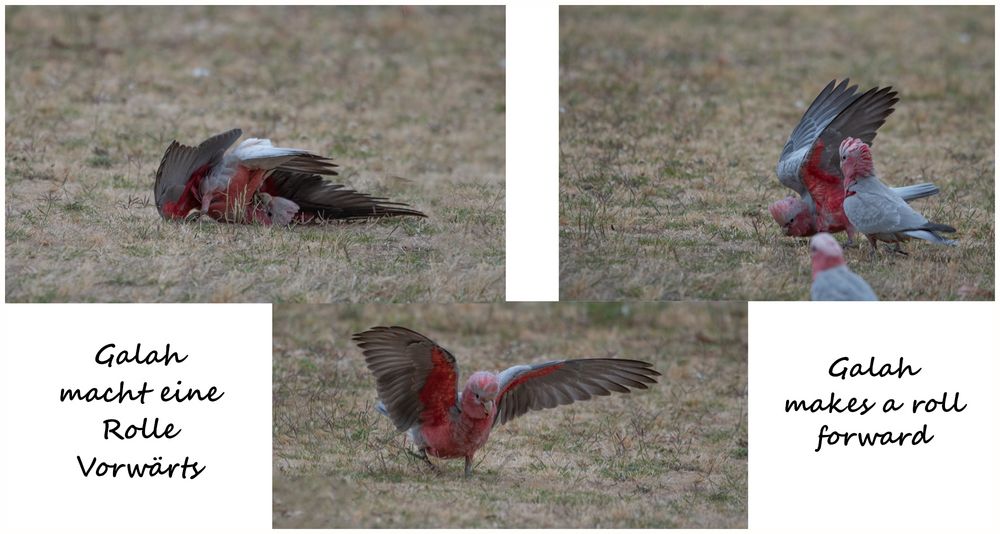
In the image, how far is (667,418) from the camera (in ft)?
25.9

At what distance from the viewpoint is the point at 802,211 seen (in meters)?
7.45

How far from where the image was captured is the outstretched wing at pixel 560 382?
6434 mm

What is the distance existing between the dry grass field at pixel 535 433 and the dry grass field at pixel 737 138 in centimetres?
108

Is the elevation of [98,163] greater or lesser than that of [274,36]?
lesser

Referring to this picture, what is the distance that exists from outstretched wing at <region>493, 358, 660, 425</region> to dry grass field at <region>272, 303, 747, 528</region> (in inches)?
15.8


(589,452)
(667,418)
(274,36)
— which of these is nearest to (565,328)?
(667,418)

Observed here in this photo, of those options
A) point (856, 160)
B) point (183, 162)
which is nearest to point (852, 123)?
point (856, 160)

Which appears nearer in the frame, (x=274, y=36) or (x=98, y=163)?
(x=98, y=163)

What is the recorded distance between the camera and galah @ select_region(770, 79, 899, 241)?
24.1 feet

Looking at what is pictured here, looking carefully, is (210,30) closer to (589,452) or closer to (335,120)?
(335,120)

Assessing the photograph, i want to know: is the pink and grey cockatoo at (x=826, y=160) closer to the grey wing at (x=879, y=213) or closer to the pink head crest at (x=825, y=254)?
the grey wing at (x=879, y=213)

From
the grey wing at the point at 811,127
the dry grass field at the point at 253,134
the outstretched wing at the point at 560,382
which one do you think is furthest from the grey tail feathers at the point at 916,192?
the dry grass field at the point at 253,134

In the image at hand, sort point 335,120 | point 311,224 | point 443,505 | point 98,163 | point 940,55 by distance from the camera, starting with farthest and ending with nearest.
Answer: point 940,55
point 335,120
point 98,163
point 311,224
point 443,505

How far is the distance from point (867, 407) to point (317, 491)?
3011 mm
